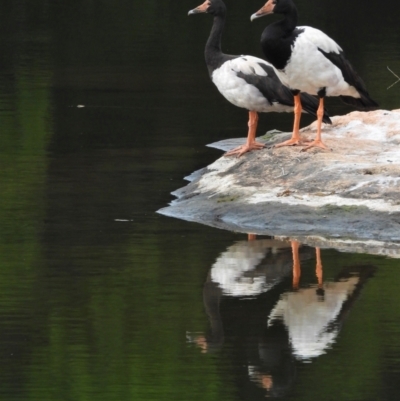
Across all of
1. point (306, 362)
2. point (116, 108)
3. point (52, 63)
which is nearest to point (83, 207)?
point (306, 362)

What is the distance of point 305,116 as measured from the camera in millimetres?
17906

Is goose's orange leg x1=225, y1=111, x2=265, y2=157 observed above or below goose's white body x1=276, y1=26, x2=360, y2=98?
below

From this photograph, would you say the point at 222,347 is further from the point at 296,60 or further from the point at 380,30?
the point at 380,30

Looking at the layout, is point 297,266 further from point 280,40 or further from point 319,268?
point 280,40

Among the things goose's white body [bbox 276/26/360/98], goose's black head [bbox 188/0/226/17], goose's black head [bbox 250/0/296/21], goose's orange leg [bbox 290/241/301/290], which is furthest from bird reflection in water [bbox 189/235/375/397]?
goose's black head [bbox 188/0/226/17]

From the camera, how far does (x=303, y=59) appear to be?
11.8m

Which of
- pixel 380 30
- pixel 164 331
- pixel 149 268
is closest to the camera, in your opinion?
pixel 164 331

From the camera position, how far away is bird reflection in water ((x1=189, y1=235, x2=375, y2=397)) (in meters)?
7.39

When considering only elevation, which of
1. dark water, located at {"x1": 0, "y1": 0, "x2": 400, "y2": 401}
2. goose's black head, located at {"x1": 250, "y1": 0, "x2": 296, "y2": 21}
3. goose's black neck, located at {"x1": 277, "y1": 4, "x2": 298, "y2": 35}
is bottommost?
dark water, located at {"x1": 0, "y1": 0, "x2": 400, "y2": 401}

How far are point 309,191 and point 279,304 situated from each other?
2752 millimetres

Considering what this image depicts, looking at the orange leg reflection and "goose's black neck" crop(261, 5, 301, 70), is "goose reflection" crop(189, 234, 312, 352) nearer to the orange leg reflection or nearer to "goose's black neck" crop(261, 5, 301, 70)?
the orange leg reflection

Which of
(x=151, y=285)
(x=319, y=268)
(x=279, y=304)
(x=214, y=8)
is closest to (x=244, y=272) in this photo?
(x=319, y=268)

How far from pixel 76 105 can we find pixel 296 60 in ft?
21.3

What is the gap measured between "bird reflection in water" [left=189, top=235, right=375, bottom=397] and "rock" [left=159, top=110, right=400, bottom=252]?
49cm
